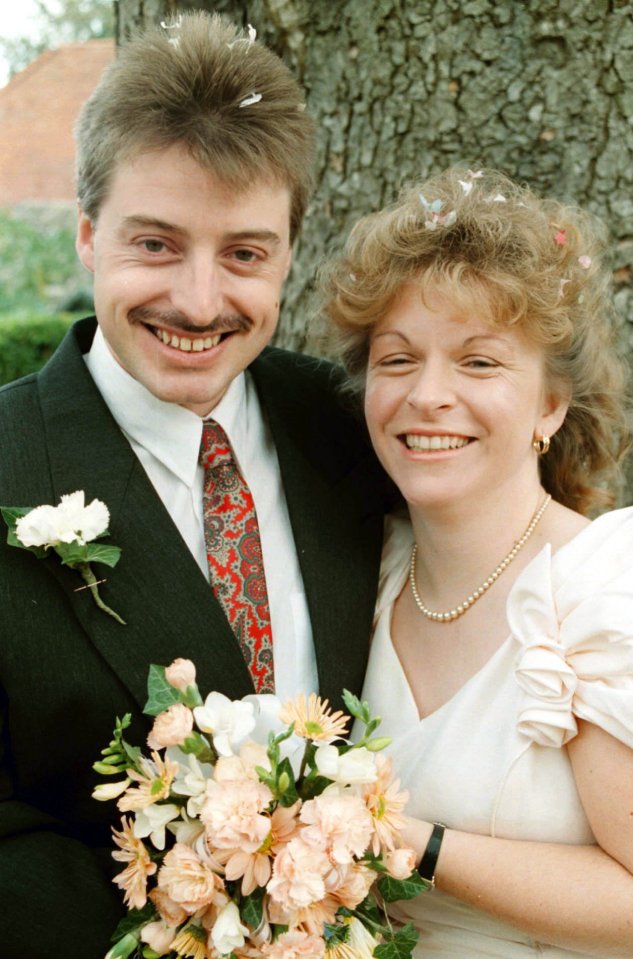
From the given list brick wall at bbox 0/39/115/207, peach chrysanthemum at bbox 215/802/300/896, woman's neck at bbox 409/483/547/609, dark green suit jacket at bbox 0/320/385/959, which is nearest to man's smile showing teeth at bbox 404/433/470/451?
woman's neck at bbox 409/483/547/609

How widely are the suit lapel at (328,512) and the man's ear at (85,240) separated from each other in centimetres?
55

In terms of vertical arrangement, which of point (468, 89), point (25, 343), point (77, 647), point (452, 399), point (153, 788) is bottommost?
point (25, 343)

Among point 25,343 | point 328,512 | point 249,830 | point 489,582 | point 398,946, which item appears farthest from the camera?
point 25,343

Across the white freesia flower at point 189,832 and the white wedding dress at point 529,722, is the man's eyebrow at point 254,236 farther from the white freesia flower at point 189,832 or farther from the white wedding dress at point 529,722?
the white freesia flower at point 189,832

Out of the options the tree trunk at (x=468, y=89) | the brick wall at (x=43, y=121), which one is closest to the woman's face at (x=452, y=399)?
the tree trunk at (x=468, y=89)

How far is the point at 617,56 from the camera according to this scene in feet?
10.2

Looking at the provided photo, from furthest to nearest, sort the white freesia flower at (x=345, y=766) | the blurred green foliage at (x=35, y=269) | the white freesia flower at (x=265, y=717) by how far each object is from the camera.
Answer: the blurred green foliage at (x=35, y=269) < the white freesia flower at (x=265, y=717) < the white freesia flower at (x=345, y=766)

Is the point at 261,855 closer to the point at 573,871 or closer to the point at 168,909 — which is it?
the point at 168,909

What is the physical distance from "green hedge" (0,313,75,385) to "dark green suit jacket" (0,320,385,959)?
11.5 metres

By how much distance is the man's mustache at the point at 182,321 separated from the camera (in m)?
2.56

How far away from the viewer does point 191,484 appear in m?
2.67

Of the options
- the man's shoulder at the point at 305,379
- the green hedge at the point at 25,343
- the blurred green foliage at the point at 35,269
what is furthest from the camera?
the blurred green foliage at the point at 35,269

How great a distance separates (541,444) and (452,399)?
34cm

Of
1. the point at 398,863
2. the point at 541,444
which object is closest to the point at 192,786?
the point at 398,863
